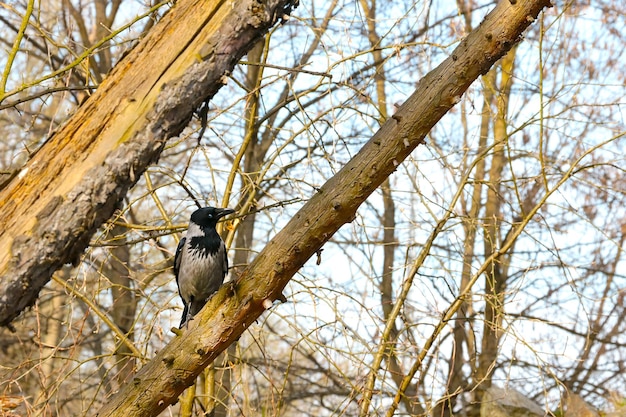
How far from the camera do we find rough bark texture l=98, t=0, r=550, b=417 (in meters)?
3.25

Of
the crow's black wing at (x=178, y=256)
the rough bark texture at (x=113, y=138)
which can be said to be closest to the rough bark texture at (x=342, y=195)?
the rough bark texture at (x=113, y=138)

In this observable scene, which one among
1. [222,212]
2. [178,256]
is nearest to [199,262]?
[178,256]

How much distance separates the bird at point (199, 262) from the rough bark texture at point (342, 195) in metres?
2.50

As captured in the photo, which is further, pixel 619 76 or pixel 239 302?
pixel 619 76

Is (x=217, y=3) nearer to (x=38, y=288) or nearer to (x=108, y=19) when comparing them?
(x=38, y=288)

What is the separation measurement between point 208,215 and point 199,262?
48cm

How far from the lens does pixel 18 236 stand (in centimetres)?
240

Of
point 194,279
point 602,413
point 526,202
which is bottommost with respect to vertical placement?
point 194,279

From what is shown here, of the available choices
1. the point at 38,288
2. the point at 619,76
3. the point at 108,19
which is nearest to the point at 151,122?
the point at 38,288

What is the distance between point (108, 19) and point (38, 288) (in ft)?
29.2

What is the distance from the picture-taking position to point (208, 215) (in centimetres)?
575

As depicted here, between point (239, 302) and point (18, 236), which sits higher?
point (239, 302)

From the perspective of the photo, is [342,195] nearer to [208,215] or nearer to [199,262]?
[208,215]

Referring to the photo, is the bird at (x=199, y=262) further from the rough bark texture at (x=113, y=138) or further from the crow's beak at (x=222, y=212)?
the rough bark texture at (x=113, y=138)
